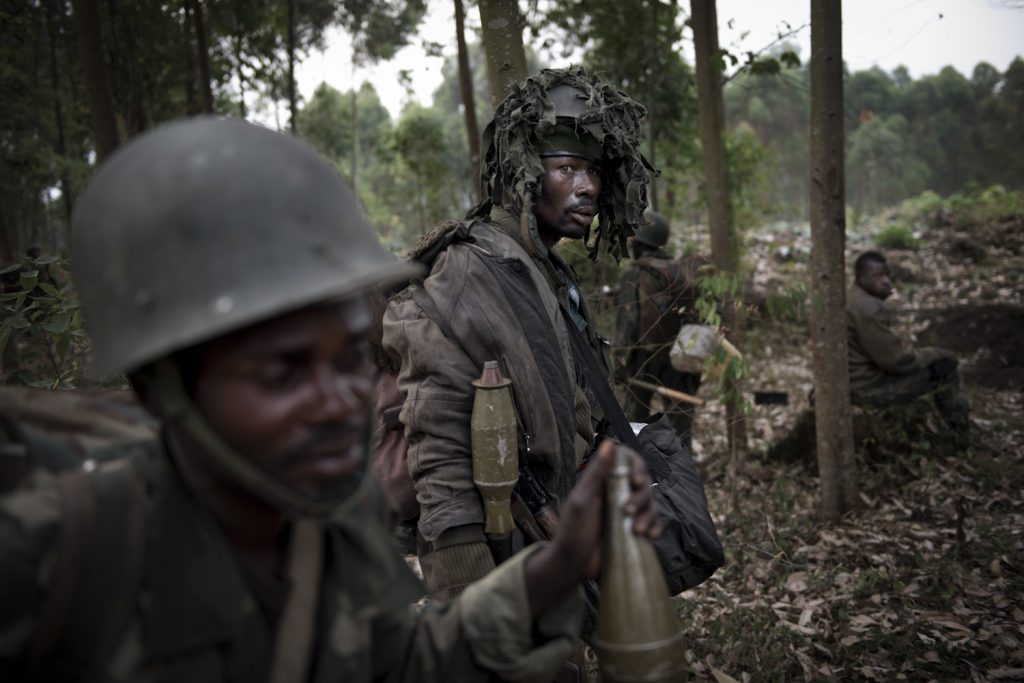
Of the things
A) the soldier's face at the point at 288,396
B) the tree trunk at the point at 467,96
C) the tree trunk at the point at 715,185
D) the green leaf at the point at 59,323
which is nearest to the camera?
the soldier's face at the point at 288,396

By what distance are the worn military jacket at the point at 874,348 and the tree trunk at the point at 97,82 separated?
261 inches

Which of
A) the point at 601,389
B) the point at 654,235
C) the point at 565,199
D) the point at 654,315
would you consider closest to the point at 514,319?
the point at 601,389

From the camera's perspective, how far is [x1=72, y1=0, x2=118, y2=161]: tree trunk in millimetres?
6027

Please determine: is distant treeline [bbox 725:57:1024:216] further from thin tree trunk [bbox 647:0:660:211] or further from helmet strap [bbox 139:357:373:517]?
helmet strap [bbox 139:357:373:517]

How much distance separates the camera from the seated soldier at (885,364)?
23.4 ft

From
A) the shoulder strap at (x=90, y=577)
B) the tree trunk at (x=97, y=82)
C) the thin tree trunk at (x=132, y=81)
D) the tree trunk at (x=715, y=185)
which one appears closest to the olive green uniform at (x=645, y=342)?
the tree trunk at (x=715, y=185)

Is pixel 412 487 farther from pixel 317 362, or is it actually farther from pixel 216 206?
pixel 216 206

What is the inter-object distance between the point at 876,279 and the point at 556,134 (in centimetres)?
536

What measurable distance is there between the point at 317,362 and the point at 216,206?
0.99ft

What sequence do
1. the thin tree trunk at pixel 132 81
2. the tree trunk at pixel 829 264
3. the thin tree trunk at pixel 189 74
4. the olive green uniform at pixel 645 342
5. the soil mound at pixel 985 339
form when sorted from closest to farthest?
1. the tree trunk at pixel 829 264
2. the olive green uniform at pixel 645 342
3. the soil mound at pixel 985 339
4. the thin tree trunk at pixel 132 81
5. the thin tree trunk at pixel 189 74

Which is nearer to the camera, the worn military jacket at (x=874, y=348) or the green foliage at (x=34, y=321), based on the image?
the green foliage at (x=34, y=321)

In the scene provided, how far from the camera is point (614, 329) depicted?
7430 millimetres

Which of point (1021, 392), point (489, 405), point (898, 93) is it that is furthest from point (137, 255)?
point (898, 93)

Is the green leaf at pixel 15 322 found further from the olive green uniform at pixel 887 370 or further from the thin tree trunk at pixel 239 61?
the thin tree trunk at pixel 239 61
